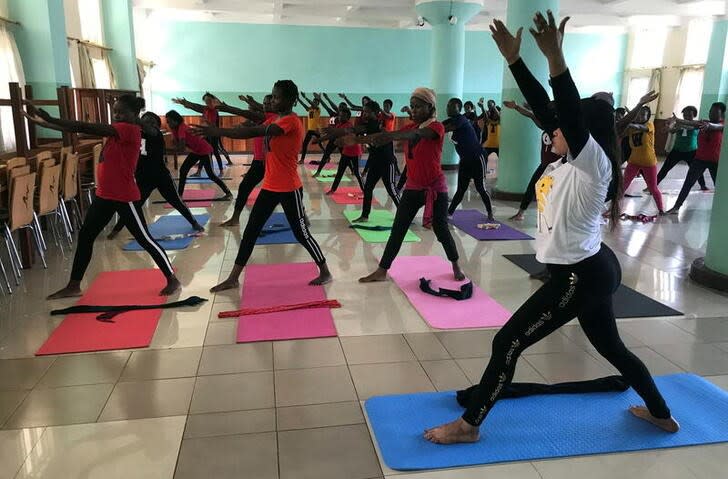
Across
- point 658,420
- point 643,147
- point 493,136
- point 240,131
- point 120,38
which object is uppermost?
point 120,38

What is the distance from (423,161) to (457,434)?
247 cm

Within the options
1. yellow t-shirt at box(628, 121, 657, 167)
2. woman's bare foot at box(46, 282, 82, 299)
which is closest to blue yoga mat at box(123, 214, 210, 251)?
woman's bare foot at box(46, 282, 82, 299)

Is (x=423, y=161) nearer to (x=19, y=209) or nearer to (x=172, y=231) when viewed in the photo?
(x=19, y=209)

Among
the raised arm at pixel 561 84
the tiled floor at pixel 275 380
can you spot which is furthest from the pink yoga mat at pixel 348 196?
the raised arm at pixel 561 84

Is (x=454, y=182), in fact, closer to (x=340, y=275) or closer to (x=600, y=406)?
(x=340, y=275)

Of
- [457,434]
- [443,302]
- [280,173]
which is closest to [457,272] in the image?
[443,302]

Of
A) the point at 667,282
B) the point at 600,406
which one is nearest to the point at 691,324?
the point at 667,282

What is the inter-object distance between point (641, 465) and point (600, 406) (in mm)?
460

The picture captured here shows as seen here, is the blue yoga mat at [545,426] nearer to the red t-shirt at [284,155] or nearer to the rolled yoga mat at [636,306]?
the rolled yoga mat at [636,306]

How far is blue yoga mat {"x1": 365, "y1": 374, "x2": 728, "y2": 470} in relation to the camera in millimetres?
2504

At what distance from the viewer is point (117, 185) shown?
14.0ft

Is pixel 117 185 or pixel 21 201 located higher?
pixel 117 185

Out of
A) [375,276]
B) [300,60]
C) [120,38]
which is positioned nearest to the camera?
[375,276]

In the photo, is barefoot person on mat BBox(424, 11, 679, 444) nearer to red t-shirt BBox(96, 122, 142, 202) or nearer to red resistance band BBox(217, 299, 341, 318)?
red resistance band BBox(217, 299, 341, 318)
